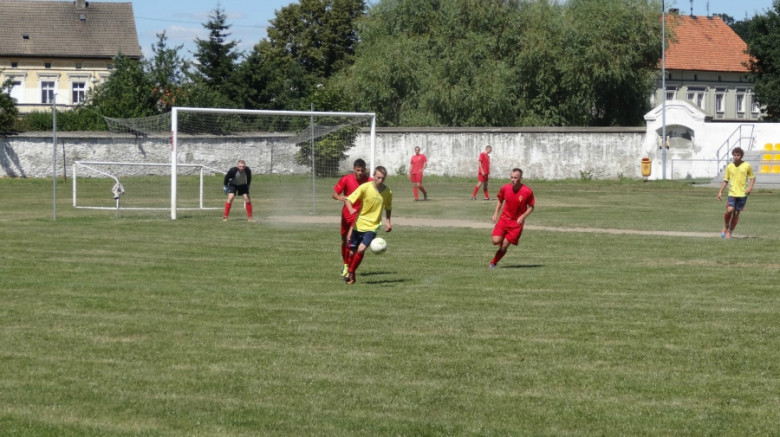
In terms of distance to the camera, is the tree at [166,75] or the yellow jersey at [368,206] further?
the tree at [166,75]

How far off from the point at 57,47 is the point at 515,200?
227 feet

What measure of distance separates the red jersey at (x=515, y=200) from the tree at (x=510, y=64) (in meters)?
35.6

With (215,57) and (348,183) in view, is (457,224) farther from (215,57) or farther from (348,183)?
(215,57)

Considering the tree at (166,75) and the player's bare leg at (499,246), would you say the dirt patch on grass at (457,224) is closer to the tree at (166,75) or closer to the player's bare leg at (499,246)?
the player's bare leg at (499,246)

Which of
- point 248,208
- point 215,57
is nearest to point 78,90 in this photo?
point 215,57

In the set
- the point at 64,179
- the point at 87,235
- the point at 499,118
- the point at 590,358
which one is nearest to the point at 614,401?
the point at 590,358

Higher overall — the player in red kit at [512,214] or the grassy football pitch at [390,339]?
the player in red kit at [512,214]

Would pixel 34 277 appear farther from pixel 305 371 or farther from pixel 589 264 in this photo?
pixel 589 264

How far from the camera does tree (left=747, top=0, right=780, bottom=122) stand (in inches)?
2388

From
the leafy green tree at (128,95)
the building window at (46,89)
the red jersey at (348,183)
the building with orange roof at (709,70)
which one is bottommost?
the red jersey at (348,183)

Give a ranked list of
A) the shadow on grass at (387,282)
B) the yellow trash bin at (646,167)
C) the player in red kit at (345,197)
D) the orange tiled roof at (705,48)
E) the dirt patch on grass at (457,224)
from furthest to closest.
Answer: the orange tiled roof at (705,48) < the yellow trash bin at (646,167) < the dirt patch on grass at (457,224) < the player in red kit at (345,197) < the shadow on grass at (387,282)

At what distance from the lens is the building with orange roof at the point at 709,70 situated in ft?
272

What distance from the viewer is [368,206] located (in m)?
14.4

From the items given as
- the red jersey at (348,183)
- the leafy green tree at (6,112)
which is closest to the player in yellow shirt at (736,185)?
the red jersey at (348,183)
